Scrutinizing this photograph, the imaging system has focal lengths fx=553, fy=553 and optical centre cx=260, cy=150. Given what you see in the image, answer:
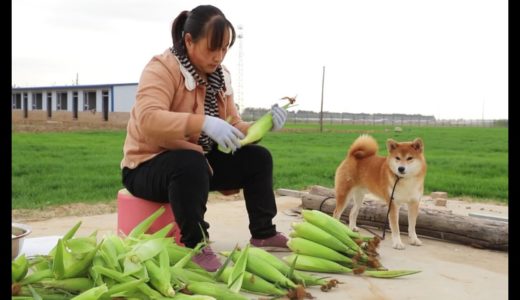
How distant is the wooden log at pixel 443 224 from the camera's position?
163 inches

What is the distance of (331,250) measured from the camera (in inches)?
134

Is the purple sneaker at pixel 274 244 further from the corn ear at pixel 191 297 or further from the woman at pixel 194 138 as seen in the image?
the corn ear at pixel 191 297

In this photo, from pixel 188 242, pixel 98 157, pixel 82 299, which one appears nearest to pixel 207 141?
pixel 188 242

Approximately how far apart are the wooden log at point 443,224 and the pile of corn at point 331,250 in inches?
40.6

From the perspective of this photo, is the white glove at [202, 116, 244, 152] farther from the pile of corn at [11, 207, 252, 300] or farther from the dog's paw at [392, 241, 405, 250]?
the dog's paw at [392, 241, 405, 250]

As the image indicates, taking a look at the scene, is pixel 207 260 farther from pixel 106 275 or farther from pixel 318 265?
pixel 106 275

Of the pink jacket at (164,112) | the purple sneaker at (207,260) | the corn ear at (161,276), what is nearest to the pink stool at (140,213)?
the pink jacket at (164,112)

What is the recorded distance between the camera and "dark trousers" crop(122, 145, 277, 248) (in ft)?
10.7

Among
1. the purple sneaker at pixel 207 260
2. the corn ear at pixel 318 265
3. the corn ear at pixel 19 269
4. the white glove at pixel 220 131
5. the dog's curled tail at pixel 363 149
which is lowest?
the corn ear at pixel 318 265

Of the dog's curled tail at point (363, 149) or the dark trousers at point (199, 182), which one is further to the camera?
the dog's curled tail at point (363, 149)

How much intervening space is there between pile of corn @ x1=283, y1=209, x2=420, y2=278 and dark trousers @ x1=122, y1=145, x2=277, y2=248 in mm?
388

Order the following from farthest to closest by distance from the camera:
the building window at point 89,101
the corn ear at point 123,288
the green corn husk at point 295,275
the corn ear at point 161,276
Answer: the building window at point 89,101, the green corn husk at point 295,275, the corn ear at point 161,276, the corn ear at point 123,288

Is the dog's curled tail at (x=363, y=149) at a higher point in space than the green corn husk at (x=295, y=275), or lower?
higher

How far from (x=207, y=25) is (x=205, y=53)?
0.61ft
